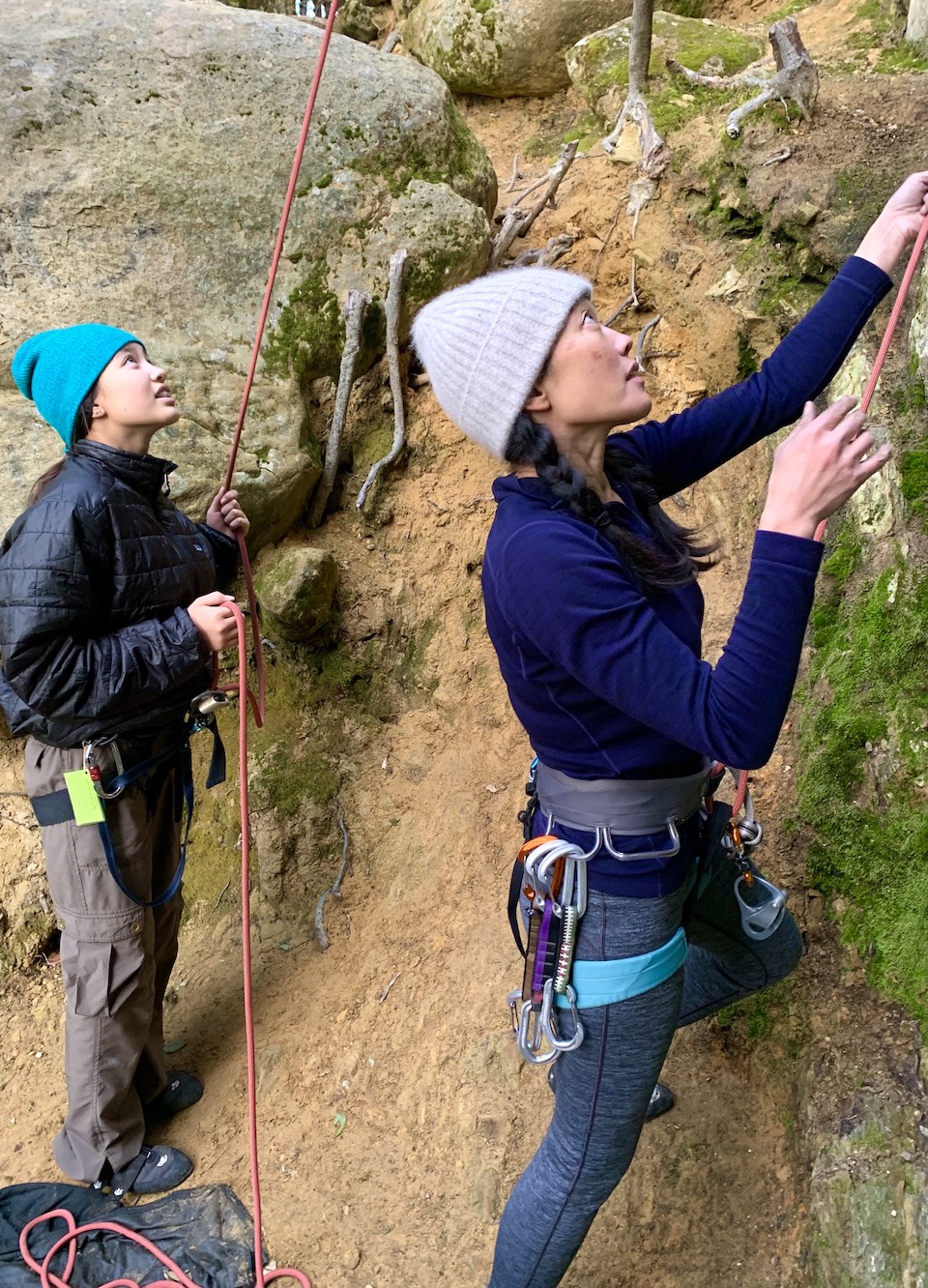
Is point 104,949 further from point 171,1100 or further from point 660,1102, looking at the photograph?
point 660,1102

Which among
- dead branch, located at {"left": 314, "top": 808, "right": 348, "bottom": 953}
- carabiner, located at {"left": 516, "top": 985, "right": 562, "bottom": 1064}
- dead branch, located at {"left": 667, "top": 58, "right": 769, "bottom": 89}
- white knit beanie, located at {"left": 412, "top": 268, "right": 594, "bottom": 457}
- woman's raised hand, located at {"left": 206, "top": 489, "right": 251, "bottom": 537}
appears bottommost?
dead branch, located at {"left": 314, "top": 808, "right": 348, "bottom": 953}

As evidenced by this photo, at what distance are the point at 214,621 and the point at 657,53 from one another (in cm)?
540

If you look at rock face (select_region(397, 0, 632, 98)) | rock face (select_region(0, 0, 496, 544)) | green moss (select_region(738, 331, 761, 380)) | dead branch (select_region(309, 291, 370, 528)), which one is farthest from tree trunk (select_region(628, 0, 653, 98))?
rock face (select_region(397, 0, 632, 98))

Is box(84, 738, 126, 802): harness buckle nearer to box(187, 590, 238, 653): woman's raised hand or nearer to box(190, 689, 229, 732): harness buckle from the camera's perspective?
box(190, 689, 229, 732): harness buckle

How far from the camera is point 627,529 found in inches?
75.7

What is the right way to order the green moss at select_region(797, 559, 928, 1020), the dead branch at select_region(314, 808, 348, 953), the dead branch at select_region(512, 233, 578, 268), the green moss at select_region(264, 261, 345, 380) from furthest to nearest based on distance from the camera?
the dead branch at select_region(512, 233, 578, 268) < the green moss at select_region(264, 261, 345, 380) < the dead branch at select_region(314, 808, 348, 953) < the green moss at select_region(797, 559, 928, 1020)

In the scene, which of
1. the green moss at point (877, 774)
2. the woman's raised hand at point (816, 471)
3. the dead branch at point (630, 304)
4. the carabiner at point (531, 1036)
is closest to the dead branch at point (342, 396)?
the dead branch at point (630, 304)

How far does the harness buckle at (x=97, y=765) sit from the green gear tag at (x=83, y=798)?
16 millimetres

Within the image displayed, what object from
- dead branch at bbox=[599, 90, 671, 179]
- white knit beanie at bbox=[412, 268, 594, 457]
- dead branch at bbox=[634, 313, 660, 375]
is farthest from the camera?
dead branch at bbox=[599, 90, 671, 179]

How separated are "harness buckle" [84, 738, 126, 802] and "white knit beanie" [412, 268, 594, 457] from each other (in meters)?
1.86

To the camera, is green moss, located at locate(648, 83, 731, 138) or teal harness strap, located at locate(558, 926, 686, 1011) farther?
green moss, located at locate(648, 83, 731, 138)

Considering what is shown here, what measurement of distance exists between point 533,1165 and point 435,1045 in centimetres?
164

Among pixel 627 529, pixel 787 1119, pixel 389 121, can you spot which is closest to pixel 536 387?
pixel 627 529

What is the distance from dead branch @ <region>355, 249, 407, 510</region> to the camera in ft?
16.5
